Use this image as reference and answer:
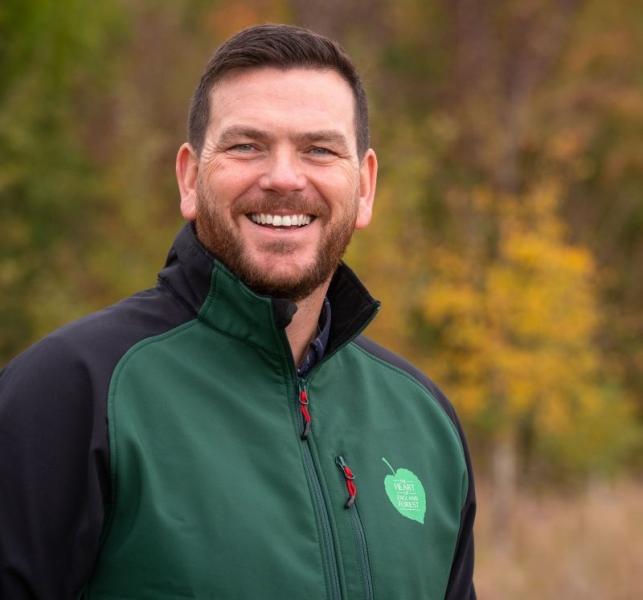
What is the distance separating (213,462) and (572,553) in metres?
11.1

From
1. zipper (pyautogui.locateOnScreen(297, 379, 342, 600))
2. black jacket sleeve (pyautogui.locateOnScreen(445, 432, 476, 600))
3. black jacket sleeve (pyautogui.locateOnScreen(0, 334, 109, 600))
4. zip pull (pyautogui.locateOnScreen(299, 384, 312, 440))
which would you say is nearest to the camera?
black jacket sleeve (pyautogui.locateOnScreen(0, 334, 109, 600))

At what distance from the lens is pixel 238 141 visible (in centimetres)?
237

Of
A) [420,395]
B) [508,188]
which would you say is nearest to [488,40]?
[508,188]

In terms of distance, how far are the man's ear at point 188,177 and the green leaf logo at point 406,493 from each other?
0.67 m

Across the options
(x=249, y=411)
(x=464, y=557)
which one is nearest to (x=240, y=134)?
(x=249, y=411)

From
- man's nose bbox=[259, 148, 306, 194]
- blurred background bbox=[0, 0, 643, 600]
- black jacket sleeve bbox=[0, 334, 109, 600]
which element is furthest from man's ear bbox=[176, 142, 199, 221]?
blurred background bbox=[0, 0, 643, 600]

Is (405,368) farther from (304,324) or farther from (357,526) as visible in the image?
(357,526)

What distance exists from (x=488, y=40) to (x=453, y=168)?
268 cm

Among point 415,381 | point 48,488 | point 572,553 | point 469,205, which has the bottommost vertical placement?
point 48,488

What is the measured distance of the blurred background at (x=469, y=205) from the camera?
54.3 ft

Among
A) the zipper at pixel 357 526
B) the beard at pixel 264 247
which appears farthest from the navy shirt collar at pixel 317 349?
the zipper at pixel 357 526

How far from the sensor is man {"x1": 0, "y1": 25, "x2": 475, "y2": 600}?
2.04 m

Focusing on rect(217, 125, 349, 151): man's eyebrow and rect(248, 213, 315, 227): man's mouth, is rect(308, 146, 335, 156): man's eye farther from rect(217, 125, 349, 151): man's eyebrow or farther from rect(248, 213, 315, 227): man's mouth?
rect(248, 213, 315, 227): man's mouth

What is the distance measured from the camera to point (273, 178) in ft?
7.70
